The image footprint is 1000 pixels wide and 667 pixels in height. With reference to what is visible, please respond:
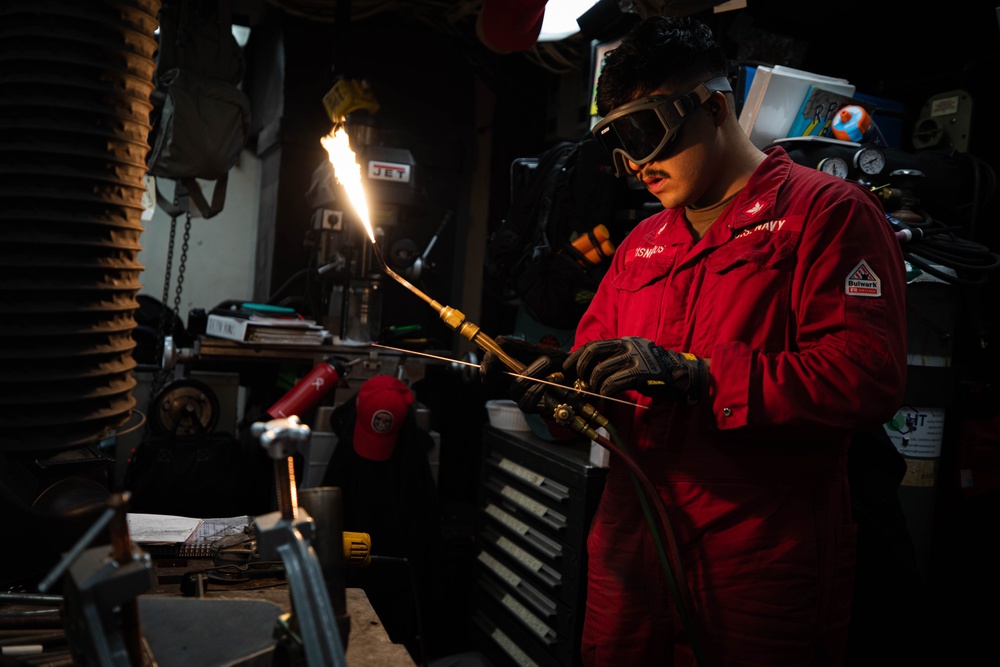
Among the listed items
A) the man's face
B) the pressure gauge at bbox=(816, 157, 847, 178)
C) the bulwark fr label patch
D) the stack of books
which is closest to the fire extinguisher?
the stack of books

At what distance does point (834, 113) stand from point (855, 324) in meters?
1.72

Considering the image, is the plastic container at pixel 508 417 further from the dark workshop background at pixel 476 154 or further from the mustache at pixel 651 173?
the mustache at pixel 651 173

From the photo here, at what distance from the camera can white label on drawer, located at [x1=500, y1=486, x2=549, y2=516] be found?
3043 mm

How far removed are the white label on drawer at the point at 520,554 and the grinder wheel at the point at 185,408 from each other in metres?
1.99

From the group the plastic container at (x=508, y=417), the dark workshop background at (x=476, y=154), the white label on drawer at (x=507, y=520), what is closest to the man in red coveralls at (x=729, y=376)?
the white label on drawer at (x=507, y=520)

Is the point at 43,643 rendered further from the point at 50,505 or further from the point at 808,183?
the point at 808,183

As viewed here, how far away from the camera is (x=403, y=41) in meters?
6.14

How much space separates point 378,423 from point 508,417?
606mm

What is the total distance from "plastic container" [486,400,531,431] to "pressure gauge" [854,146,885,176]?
67.5 inches

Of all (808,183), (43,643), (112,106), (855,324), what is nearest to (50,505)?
(43,643)

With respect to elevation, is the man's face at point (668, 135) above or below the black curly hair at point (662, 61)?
below

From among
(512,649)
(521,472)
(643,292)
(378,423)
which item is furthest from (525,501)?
(643,292)

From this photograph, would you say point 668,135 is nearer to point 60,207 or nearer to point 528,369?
point 528,369

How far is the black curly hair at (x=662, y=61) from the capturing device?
1832mm
